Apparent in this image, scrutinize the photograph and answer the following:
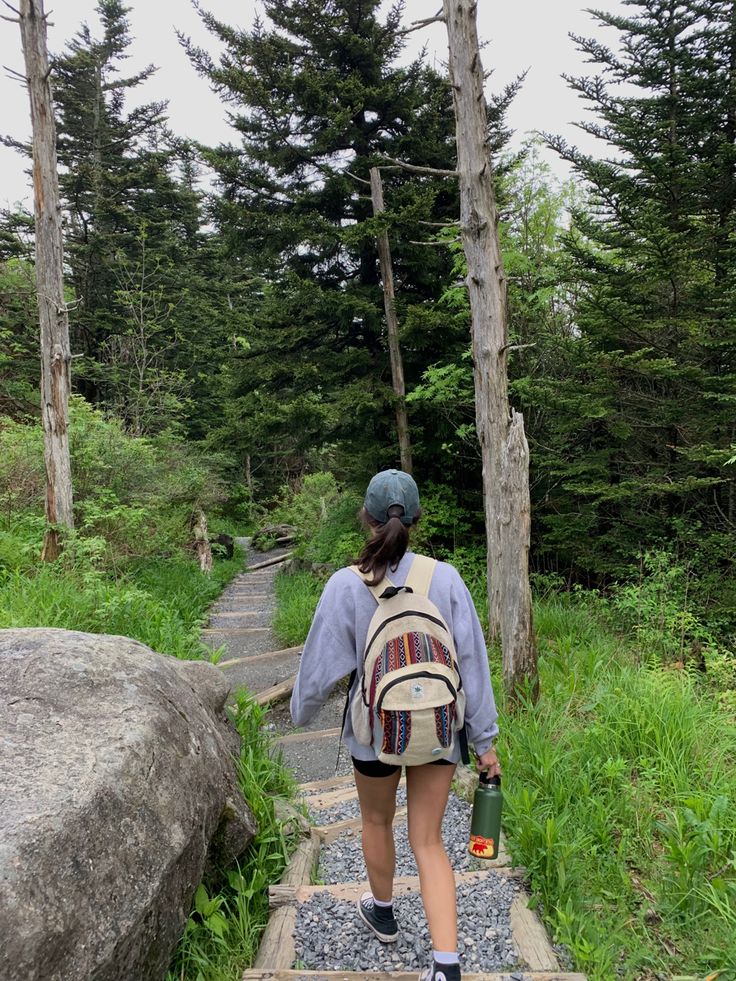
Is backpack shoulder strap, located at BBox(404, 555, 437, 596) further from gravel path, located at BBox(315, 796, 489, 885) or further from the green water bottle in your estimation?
gravel path, located at BBox(315, 796, 489, 885)

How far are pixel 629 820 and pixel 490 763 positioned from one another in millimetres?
1469

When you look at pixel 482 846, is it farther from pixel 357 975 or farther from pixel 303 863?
pixel 303 863

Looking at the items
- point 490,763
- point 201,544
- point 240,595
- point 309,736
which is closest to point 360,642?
point 490,763

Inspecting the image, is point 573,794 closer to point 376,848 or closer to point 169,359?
point 376,848

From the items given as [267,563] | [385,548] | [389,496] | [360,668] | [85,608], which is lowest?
[267,563]

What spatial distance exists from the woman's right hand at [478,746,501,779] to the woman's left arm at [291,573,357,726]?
65cm

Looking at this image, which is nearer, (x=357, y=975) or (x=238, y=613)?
(x=357, y=975)

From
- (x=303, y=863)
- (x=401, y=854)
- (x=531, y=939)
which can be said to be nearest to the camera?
A: (x=531, y=939)

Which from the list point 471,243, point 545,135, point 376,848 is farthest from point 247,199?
point 376,848

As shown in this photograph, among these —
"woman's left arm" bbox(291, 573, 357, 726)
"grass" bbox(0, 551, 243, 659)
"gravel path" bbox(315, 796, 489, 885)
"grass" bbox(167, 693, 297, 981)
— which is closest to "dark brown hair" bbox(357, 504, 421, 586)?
"woman's left arm" bbox(291, 573, 357, 726)

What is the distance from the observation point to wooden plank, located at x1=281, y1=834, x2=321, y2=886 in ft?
9.48

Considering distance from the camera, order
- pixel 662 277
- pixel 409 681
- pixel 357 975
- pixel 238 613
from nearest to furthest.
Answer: pixel 409 681 → pixel 357 975 → pixel 662 277 → pixel 238 613

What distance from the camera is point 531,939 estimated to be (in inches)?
93.5

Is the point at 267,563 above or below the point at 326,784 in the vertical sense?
below
